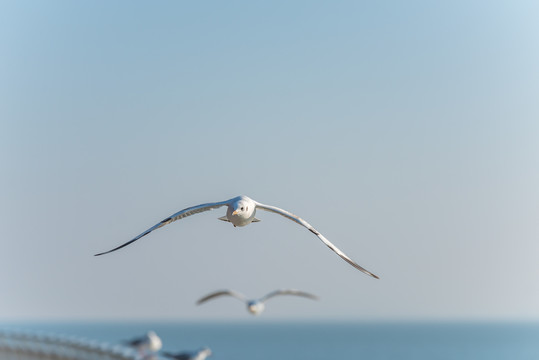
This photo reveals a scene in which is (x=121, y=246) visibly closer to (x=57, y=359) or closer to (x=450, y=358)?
(x=57, y=359)

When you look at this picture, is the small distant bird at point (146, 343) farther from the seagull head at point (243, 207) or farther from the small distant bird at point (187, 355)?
the seagull head at point (243, 207)

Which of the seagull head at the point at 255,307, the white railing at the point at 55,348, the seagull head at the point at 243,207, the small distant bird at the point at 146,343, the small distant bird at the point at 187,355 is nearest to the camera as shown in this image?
the seagull head at the point at 243,207

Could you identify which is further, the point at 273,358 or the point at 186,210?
the point at 273,358

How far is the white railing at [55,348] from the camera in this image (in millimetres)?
42719

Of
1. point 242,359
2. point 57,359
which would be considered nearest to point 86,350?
point 57,359

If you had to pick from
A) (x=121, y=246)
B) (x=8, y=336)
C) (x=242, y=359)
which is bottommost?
(x=121, y=246)

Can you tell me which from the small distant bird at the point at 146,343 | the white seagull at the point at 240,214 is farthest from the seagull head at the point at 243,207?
the small distant bird at the point at 146,343

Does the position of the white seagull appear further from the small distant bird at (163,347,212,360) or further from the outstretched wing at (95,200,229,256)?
the small distant bird at (163,347,212,360)

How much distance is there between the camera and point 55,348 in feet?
154

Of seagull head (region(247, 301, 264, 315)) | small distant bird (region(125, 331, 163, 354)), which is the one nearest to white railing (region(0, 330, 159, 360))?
seagull head (region(247, 301, 264, 315))

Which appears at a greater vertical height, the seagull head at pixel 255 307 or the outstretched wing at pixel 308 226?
the seagull head at pixel 255 307

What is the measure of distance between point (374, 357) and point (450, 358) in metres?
15.8

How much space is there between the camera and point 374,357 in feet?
651

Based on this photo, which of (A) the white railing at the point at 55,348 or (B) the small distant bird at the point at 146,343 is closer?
(A) the white railing at the point at 55,348
